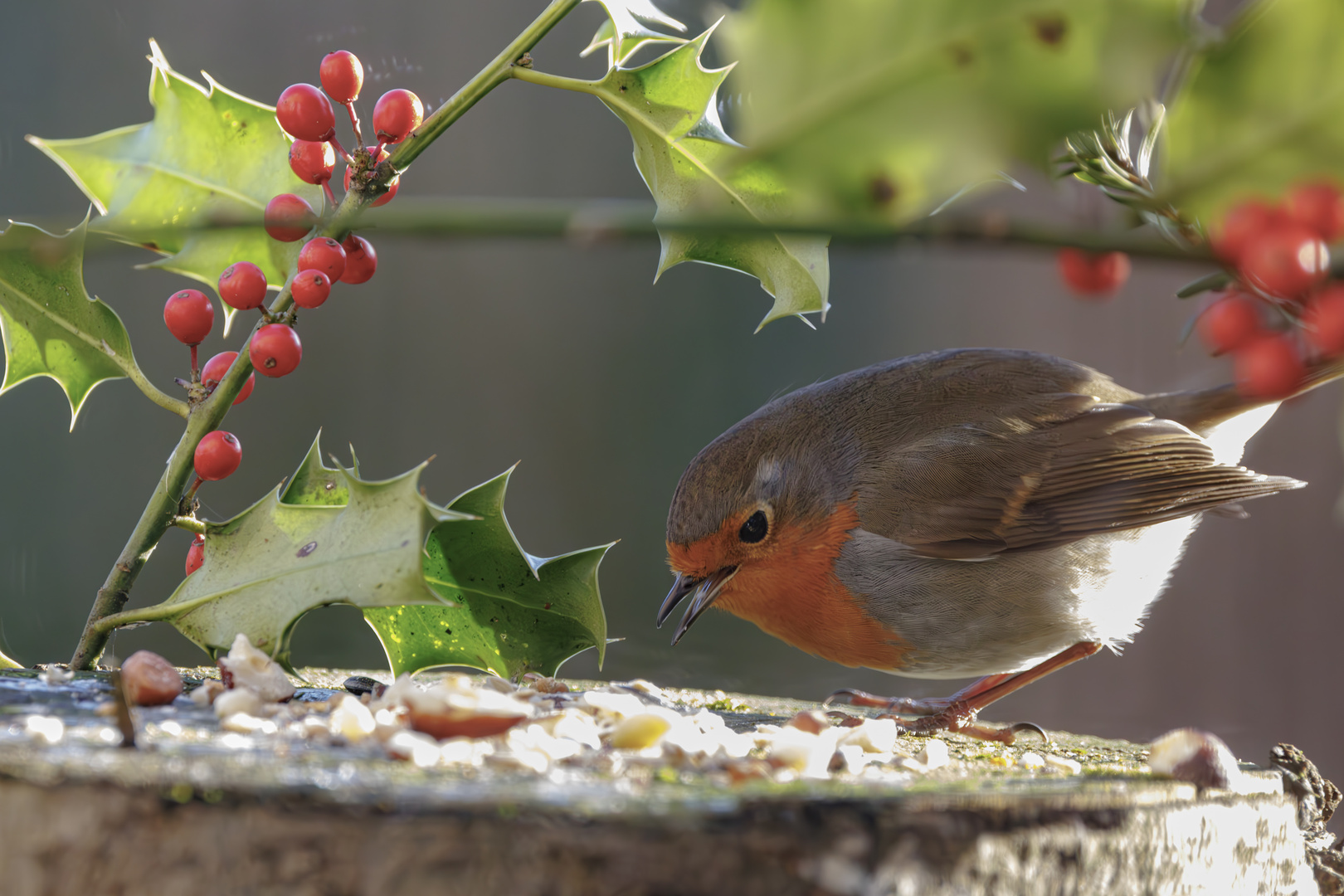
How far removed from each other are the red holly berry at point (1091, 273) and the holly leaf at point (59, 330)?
888 millimetres

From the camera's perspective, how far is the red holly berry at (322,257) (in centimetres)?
95

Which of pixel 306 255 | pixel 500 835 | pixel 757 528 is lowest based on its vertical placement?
pixel 500 835

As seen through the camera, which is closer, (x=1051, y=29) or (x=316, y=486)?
(x=1051, y=29)

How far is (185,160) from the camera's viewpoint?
3.63 ft

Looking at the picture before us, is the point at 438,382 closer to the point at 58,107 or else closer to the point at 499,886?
the point at 58,107

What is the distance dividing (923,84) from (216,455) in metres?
0.78

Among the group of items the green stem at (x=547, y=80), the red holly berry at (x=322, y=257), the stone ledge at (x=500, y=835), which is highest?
the green stem at (x=547, y=80)

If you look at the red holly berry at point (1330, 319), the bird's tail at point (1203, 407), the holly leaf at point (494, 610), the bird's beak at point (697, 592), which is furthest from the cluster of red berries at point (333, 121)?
the bird's tail at point (1203, 407)

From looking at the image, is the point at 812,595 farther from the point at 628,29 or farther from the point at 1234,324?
the point at 1234,324

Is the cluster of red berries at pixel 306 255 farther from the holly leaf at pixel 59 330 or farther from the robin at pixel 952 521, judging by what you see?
the robin at pixel 952 521

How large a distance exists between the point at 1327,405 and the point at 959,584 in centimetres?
200

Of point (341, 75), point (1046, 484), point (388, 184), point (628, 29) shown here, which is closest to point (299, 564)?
point (388, 184)

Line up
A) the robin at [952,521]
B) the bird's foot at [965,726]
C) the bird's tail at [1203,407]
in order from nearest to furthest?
the bird's foot at [965,726] < the robin at [952,521] < the bird's tail at [1203,407]

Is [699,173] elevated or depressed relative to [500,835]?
elevated
